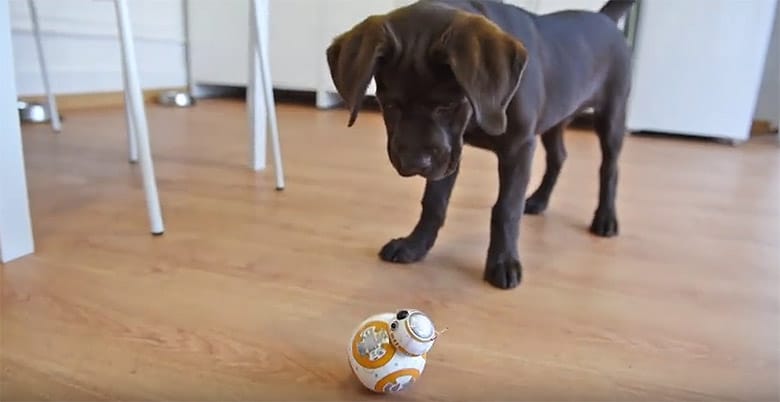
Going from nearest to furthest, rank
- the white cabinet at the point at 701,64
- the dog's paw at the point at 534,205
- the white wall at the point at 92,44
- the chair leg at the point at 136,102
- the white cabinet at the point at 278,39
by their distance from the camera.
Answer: the chair leg at the point at 136,102 < the dog's paw at the point at 534,205 < the white wall at the point at 92,44 < the white cabinet at the point at 701,64 < the white cabinet at the point at 278,39

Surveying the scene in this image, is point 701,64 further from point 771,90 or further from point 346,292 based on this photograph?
point 346,292

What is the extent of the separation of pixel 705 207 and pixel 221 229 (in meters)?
1.18

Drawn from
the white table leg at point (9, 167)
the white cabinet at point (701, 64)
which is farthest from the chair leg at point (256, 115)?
the white cabinet at point (701, 64)

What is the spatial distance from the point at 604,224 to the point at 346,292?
24.9 inches

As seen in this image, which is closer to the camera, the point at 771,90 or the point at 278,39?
the point at 771,90

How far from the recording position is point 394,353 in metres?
0.65

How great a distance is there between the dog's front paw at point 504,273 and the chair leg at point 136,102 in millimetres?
608

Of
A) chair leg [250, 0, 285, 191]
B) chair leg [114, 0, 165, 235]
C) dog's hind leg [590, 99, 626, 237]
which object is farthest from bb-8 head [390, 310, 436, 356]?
chair leg [250, 0, 285, 191]

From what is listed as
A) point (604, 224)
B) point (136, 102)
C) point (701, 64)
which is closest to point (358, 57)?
point (136, 102)

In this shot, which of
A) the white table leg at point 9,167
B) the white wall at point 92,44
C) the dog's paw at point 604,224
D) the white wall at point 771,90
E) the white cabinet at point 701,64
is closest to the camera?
the white table leg at point 9,167

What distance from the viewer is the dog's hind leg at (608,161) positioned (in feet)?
4.19

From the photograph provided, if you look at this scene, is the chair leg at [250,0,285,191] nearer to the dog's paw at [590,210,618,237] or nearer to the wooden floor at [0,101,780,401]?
the wooden floor at [0,101,780,401]

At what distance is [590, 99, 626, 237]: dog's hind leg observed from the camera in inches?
50.3

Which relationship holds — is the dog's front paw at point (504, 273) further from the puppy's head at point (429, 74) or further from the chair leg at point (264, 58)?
the chair leg at point (264, 58)
